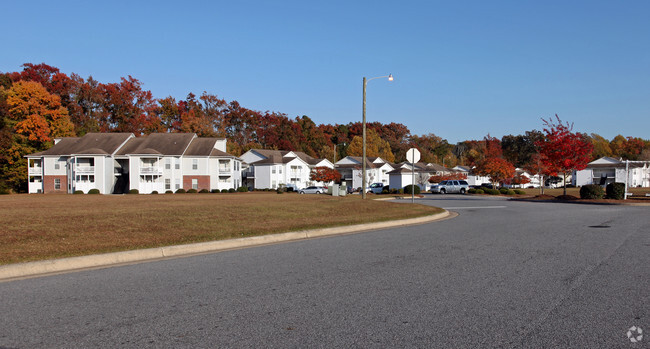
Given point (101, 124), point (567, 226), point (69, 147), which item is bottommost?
point (567, 226)

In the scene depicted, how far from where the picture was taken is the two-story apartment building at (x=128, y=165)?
59000 millimetres

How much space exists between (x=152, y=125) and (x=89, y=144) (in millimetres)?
19515

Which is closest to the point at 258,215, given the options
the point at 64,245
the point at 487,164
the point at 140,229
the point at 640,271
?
the point at 140,229

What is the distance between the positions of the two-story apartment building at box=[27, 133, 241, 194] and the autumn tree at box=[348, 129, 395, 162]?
40446 mm

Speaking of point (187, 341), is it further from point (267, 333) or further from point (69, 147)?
point (69, 147)

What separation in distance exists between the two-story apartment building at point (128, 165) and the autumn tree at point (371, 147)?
133ft

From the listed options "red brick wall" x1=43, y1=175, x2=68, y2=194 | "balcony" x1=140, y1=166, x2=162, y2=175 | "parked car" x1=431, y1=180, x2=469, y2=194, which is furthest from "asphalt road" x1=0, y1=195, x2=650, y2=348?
"red brick wall" x1=43, y1=175, x2=68, y2=194

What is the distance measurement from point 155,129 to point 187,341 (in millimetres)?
81594

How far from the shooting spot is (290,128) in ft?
339

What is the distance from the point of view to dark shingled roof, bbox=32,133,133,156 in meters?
59.9

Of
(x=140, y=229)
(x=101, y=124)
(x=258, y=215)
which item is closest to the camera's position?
(x=140, y=229)

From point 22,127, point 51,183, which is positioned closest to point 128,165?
point 51,183

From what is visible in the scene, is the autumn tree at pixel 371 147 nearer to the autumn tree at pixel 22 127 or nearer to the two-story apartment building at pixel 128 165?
the two-story apartment building at pixel 128 165

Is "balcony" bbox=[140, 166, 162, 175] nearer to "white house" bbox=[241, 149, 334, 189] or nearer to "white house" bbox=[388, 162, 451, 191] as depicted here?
"white house" bbox=[241, 149, 334, 189]
